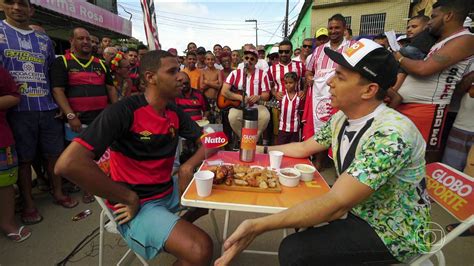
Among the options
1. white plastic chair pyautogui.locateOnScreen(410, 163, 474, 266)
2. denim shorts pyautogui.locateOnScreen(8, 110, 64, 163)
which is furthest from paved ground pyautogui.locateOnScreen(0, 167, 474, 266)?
white plastic chair pyautogui.locateOnScreen(410, 163, 474, 266)

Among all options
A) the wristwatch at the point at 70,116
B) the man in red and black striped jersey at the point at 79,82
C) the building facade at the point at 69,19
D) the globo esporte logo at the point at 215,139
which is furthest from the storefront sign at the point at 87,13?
the globo esporte logo at the point at 215,139

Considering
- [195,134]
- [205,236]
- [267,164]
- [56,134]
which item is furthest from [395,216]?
[56,134]

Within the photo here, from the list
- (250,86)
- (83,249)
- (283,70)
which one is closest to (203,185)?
(83,249)

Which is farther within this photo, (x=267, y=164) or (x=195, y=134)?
(x=195, y=134)

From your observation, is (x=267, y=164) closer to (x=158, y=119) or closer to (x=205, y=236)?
(x=205, y=236)

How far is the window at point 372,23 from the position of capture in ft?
53.6

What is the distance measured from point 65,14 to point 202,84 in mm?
9944

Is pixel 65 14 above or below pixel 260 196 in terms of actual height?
above

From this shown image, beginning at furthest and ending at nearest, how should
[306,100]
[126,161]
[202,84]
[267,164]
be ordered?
[202,84] < [306,100] < [267,164] < [126,161]

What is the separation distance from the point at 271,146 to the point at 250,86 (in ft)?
9.22

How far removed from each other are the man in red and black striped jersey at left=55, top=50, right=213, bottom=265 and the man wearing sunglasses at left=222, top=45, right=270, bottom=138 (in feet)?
8.89

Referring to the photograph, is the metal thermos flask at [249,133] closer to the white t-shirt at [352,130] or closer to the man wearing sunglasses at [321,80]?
the white t-shirt at [352,130]

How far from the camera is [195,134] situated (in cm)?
228

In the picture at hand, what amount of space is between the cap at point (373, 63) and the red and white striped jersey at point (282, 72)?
337 centimetres
